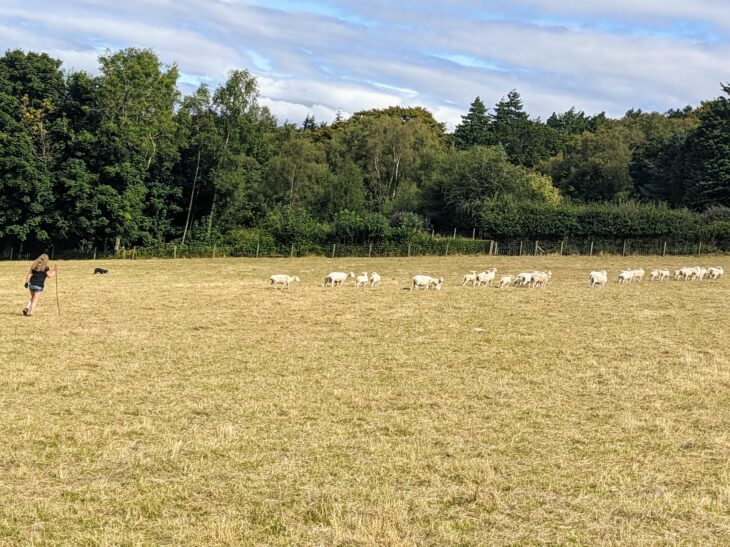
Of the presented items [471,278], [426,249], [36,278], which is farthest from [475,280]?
[426,249]

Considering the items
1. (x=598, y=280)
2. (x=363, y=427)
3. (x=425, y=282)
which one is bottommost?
(x=363, y=427)

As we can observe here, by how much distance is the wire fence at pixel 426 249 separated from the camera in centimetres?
5375

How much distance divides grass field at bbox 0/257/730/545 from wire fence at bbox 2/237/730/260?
109 ft

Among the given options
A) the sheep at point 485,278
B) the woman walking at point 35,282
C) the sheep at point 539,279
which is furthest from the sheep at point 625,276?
the woman walking at point 35,282

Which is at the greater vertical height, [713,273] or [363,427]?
[713,273]

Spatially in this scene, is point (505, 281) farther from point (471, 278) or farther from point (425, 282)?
point (425, 282)

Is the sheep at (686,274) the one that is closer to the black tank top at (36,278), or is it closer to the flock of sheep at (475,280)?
the flock of sheep at (475,280)

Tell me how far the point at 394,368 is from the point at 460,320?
6813mm

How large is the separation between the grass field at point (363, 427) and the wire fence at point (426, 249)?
33.1 m

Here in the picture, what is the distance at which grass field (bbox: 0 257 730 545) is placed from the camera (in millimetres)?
7270

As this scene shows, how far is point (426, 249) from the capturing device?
55375 mm

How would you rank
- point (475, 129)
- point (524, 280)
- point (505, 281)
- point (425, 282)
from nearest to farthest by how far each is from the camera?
point (425, 282)
point (505, 281)
point (524, 280)
point (475, 129)

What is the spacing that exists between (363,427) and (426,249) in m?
45.3

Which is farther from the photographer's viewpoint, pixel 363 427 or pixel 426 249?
pixel 426 249
